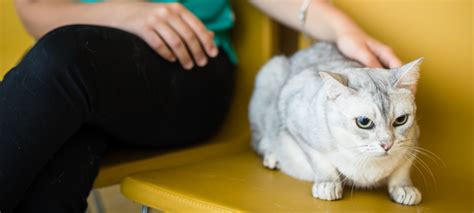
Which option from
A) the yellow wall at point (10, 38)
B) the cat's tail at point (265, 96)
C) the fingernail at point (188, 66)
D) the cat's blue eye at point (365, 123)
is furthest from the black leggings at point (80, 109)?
the yellow wall at point (10, 38)

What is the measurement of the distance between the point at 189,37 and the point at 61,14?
0.25m

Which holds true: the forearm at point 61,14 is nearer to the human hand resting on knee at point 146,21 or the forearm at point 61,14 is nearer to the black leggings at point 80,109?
the human hand resting on knee at point 146,21

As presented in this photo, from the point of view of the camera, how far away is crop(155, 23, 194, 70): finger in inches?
39.3

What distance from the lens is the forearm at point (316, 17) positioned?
1066 millimetres

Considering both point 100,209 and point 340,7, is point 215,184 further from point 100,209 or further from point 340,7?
point 100,209

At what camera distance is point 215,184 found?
3.08 ft

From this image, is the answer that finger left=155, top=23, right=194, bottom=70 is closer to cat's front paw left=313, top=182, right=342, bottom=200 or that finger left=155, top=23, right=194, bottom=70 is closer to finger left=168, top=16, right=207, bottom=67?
finger left=168, top=16, right=207, bottom=67

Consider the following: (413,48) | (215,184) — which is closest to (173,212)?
(215,184)

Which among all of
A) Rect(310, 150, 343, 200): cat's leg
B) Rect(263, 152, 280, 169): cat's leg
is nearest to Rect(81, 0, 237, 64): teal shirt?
Rect(263, 152, 280, 169): cat's leg

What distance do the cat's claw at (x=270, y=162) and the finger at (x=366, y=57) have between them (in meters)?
0.24

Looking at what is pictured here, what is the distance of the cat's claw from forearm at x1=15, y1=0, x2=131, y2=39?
0.37m

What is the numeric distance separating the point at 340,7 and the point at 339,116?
42cm

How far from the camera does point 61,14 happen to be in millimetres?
1058

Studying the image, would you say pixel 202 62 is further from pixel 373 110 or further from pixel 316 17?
pixel 373 110
